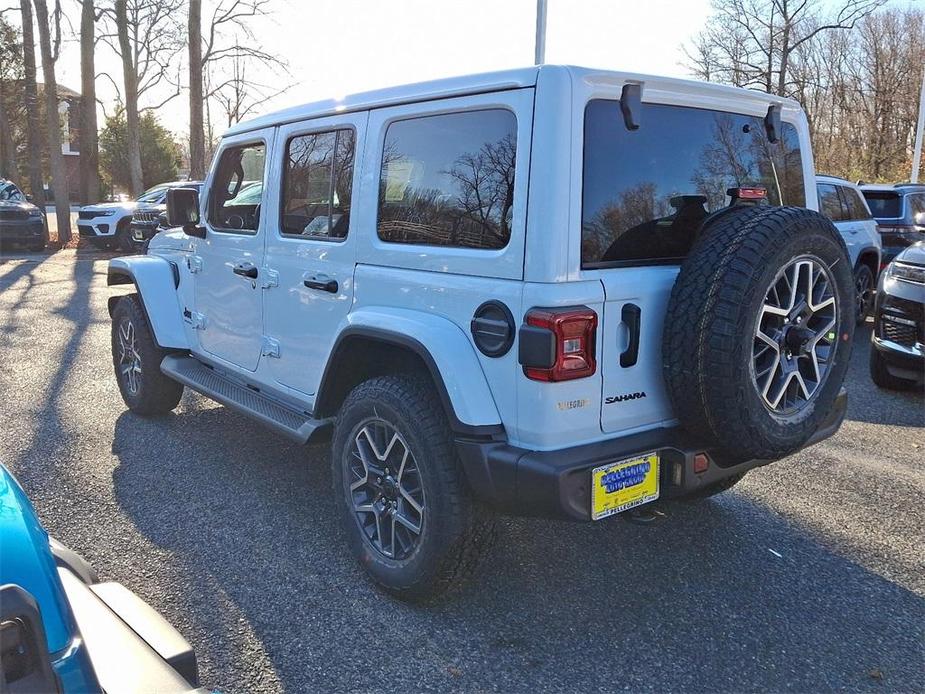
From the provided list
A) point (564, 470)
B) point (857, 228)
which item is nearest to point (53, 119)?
point (857, 228)

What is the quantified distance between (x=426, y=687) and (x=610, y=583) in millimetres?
1008

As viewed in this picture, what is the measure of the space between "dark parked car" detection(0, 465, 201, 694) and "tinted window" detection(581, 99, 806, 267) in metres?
1.73

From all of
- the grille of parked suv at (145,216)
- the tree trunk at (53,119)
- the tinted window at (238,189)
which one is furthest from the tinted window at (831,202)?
the tree trunk at (53,119)

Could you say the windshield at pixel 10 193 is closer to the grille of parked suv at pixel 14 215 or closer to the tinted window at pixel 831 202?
the grille of parked suv at pixel 14 215

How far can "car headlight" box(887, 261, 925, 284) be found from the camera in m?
5.95

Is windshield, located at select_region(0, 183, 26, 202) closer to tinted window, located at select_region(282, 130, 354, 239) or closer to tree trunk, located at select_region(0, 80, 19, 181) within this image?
tree trunk, located at select_region(0, 80, 19, 181)

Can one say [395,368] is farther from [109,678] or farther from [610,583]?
[109,678]

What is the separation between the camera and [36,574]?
58.4 inches

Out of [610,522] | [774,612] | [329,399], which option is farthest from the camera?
[610,522]

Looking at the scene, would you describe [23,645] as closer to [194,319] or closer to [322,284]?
[322,284]

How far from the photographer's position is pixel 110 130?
38750 millimetres

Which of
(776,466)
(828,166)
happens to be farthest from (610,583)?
(828,166)

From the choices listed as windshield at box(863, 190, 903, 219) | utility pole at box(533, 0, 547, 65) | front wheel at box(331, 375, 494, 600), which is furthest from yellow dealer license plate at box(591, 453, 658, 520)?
windshield at box(863, 190, 903, 219)

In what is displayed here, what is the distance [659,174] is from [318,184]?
5.28 ft
